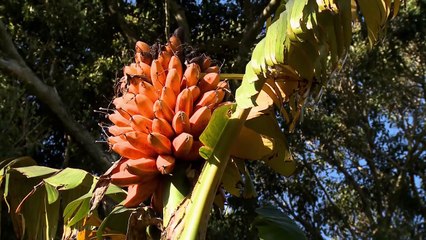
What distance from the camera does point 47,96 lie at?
859 cm

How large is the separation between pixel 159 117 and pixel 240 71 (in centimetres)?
656

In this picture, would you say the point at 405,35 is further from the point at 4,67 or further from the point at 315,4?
the point at 315,4

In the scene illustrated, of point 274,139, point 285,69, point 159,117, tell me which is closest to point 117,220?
point 159,117

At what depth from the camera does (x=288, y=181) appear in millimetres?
12617

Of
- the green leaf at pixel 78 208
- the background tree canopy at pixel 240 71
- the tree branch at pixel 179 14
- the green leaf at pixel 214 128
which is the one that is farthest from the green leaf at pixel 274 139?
the tree branch at pixel 179 14

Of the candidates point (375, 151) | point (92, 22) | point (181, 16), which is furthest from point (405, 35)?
point (92, 22)

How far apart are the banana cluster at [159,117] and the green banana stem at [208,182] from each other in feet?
0.39

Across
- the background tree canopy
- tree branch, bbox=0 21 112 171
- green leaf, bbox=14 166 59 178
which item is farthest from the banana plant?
tree branch, bbox=0 21 112 171

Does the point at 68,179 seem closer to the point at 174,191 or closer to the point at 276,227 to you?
the point at 174,191

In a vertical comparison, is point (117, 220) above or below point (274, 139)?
below

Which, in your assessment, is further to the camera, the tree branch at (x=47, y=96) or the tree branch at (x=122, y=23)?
the tree branch at (x=122, y=23)

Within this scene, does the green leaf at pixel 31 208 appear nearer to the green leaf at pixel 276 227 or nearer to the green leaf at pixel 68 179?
the green leaf at pixel 68 179

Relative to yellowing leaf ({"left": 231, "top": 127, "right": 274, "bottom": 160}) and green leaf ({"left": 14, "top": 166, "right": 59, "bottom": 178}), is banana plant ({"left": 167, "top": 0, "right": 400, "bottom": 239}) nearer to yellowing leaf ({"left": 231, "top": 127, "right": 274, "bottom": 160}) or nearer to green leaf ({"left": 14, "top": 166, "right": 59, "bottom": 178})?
yellowing leaf ({"left": 231, "top": 127, "right": 274, "bottom": 160})

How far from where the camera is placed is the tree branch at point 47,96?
8.27m
